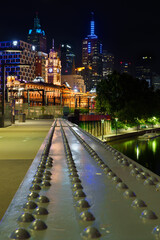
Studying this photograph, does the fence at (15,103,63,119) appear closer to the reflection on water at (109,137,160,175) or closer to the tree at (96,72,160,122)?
the tree at (96,72,160,122)

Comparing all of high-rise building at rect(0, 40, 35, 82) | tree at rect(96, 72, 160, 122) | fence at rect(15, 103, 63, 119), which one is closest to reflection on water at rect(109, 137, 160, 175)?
tree at rect(96, 72, 160, 122)

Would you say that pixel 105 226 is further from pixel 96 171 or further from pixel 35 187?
pixel 96 171

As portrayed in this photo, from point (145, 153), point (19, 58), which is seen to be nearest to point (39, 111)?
point (145, 153)

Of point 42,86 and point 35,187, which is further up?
point 42,86

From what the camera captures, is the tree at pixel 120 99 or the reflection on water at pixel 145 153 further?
the tree at pixel 120 99

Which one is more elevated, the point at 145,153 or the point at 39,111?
the point at 39,111

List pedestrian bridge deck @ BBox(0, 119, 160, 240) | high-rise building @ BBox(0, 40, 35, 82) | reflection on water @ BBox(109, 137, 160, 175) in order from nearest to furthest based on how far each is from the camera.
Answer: pedestrian bridge deck @ BBox(0, 119, 160, 240)
reflection on water @ BBox(109, 137, 160, 175)
high-rise building @ BBox(0, 40, 35, 82)

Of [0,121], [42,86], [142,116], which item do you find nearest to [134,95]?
[142,116]

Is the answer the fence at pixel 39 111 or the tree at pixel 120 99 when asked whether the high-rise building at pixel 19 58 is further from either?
the fence at pixel 39 111

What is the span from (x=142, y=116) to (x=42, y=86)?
3803 inches

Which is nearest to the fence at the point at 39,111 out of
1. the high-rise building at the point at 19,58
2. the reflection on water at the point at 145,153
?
the reflection on water at the point at 145,153

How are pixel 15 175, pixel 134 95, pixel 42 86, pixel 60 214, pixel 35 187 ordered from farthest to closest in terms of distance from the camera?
pixel 42 86
pixel 134 95
pixel 15 175
pixel 35 187
pixel 60 214

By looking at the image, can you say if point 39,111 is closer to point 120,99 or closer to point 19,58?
point 120,99

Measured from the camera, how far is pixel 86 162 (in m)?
5.82
